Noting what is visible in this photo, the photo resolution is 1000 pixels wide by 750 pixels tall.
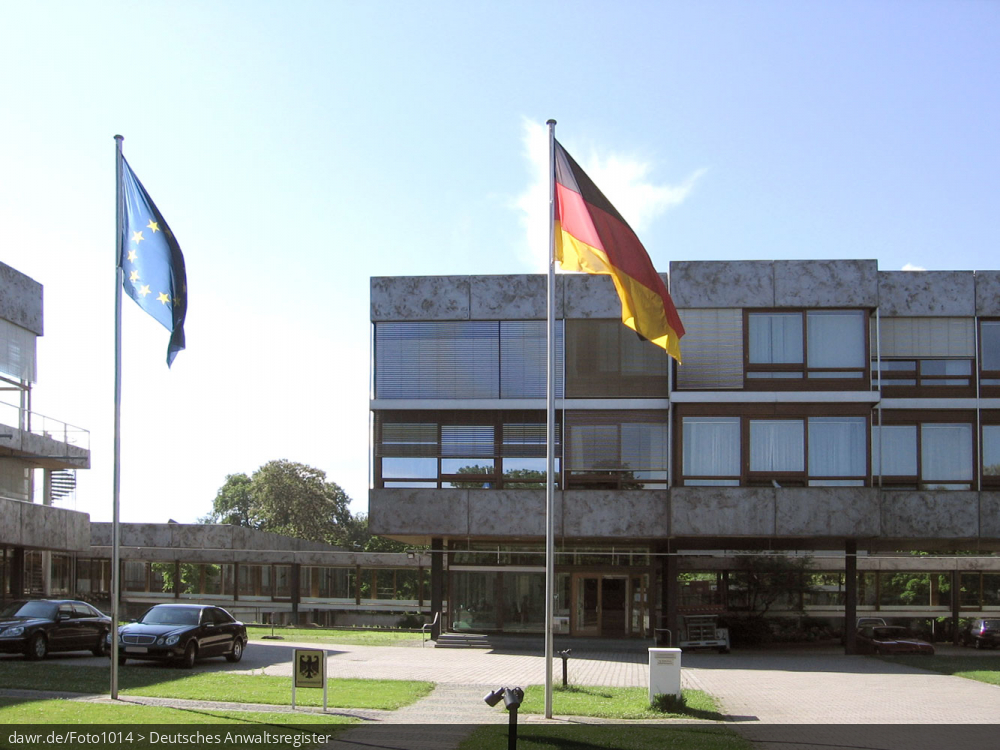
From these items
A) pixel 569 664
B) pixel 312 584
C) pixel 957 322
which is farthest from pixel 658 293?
pixel 312 584

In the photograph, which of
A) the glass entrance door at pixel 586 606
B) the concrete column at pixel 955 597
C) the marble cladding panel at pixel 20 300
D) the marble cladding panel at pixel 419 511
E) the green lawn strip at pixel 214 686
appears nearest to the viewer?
the green lawn strip at pixel 214 686

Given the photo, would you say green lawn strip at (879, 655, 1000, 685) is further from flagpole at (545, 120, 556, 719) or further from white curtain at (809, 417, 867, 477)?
flagpole at (545, 120, 556, 719)

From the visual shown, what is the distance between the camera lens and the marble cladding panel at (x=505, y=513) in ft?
109

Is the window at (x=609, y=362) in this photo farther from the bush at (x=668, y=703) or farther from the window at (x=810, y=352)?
the bush at (x=668, y=703)

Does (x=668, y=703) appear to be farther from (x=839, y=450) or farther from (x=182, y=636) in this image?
(x=839, y=450)

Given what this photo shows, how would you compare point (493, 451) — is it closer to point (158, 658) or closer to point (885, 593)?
point (158, 658)

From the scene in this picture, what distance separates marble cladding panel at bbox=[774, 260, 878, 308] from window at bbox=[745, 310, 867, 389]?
1.27 ft

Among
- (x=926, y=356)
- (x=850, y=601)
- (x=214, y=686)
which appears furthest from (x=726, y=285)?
(x=214, y=686)

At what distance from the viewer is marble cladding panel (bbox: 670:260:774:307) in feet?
108

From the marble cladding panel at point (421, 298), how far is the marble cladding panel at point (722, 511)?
8264 mm


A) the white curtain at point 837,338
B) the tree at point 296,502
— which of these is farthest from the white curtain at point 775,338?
the tree at point 296,502

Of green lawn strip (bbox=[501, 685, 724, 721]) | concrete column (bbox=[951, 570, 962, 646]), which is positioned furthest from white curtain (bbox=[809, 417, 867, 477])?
concrete column (bbox=[951, 570, 962, 646])

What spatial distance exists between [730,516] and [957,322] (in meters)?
9.05

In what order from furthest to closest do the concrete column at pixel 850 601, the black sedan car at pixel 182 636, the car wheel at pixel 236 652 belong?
the concrete column at pixel 850 601, the car wheel at pixel 236 652, the black sedan car at pixel 182 636
